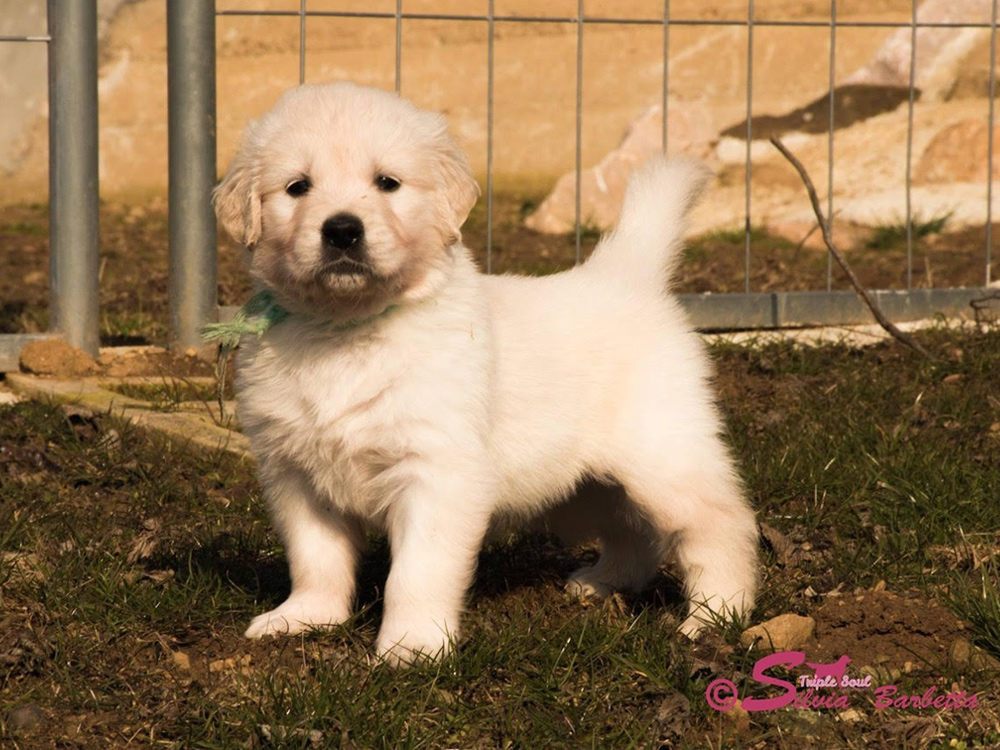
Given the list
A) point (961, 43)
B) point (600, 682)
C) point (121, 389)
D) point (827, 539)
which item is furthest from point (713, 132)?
point (600, 682)

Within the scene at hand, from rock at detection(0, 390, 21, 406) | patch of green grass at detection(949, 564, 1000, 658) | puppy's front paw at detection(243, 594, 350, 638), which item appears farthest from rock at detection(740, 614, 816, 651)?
rock at detection(0, 390, 21, 406)

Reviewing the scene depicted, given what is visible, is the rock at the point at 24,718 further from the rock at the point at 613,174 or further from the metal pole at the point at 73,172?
the rock at the point at 613,174

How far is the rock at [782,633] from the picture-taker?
2.76m

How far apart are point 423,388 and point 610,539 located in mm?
850

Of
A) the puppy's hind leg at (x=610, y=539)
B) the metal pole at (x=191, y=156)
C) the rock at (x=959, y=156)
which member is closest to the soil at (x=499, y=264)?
the metal pole at (x=191, y=156)

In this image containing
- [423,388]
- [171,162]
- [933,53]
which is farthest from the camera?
[933,53]

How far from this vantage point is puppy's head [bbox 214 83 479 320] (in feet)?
8.82

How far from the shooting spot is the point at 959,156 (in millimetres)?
9078

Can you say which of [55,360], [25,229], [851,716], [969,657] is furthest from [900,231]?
[851,716]

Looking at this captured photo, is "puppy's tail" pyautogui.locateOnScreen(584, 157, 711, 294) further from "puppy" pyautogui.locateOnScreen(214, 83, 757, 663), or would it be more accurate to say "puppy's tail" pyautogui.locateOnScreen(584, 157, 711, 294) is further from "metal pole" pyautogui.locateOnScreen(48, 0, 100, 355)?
"metal pole" pyautogui.locateOnScreen(48, 0, 100, 355)

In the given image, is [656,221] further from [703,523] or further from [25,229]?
[25,229]

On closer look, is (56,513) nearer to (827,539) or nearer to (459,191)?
(459,191)

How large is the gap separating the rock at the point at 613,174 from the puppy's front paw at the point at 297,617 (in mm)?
5445

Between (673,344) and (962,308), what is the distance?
10.0 ft
